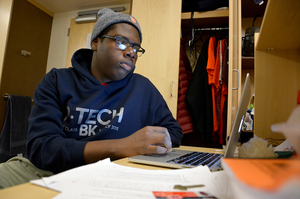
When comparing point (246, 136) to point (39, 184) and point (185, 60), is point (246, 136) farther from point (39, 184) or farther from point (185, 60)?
point (39, 184)

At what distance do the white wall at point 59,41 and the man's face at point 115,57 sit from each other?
90.1 inches

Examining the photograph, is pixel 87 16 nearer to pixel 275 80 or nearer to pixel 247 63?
pixel 247 63

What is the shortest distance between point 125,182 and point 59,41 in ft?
11.0

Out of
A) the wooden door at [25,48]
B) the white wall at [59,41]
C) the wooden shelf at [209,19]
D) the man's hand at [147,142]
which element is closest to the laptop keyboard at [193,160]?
the man's hand at [147,142]

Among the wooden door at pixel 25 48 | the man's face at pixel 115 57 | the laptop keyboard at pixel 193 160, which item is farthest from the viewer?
the wooden door at pixel 25 48

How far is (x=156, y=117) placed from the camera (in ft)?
3.59

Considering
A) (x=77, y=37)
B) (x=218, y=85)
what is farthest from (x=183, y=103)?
(x=77, y=37)

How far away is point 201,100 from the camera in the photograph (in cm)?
204

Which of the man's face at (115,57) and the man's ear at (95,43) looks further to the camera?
the man's ear at (95,43)

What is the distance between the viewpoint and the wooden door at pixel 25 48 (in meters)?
2.54

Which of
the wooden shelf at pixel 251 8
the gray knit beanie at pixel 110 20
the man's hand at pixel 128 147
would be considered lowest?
the man's hand at pixel 128 147

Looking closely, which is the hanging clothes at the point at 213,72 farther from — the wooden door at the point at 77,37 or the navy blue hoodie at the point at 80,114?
the wooden door at the point at 77,37

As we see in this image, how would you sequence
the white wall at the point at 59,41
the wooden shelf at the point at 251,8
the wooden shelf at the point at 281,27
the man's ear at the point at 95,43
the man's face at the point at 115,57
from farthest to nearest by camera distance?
the white wall at the point at 59,41 < the wooden shelf at the point at 251,8 < the man's ear at the point at 95,43 < the man's face at the point at 115,57 < the wooden shelf at the point at 281,27

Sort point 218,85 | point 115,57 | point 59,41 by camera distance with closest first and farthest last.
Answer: point 115,57
point 218,85
point 59,41
